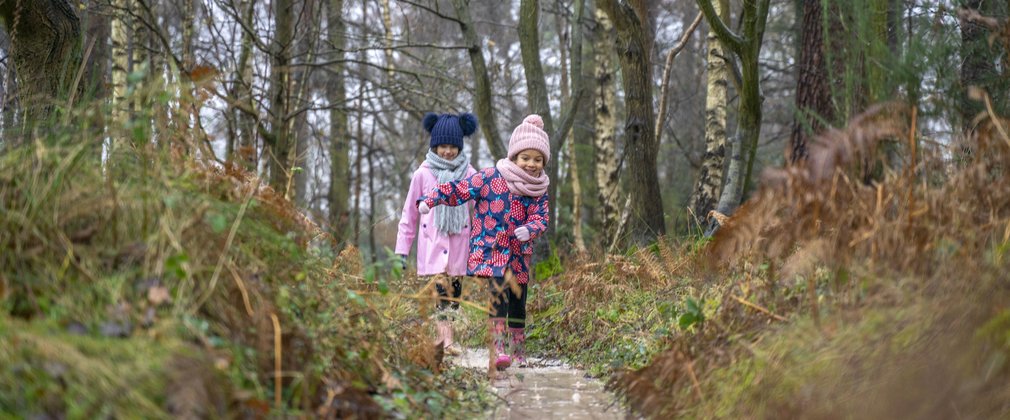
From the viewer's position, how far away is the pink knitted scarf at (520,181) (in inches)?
285

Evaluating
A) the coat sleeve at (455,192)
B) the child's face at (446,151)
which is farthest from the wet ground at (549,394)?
the child's face at (446,151)

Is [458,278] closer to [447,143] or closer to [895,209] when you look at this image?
[447,143]

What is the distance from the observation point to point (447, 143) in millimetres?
8766

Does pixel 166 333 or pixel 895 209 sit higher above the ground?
pixel 895 209

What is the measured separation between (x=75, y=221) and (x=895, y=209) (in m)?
3.31

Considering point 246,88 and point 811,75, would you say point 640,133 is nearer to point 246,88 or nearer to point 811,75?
point 811,75

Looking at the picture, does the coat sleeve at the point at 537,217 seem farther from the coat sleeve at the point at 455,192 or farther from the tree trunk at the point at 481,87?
the tree trunk at the point at 481,87

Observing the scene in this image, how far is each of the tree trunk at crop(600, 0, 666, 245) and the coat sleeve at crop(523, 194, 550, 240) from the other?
11.1 feet

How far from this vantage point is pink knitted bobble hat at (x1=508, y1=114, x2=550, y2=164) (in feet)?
24.1

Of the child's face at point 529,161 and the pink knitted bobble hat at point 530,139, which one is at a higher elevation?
the pink knitted bobble hat at point 530,139

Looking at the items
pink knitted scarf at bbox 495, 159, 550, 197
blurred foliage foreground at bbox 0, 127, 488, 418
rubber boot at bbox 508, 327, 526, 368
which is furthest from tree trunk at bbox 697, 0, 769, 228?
blurred foliage foreground at bbox 0, 127, 488, 418

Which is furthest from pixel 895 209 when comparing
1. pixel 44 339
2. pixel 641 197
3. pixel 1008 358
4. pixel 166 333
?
pixel 641 197

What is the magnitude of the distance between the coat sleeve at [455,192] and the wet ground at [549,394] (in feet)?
3.86

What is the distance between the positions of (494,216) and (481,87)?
499cm
